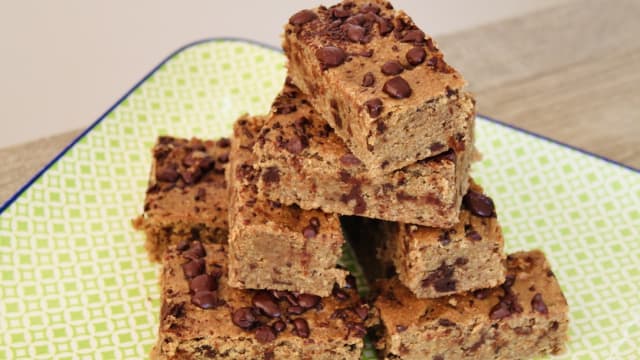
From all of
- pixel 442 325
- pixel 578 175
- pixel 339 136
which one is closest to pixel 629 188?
pixel 578 175

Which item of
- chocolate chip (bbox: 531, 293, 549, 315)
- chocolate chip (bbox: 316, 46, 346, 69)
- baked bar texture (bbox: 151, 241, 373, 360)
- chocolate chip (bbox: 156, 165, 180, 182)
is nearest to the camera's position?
chocolate chip (bbox: 316, 46, 346, 69)

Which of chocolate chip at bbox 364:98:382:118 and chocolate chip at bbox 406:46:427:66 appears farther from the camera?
chocolate chip at bbox 406:46:427:66

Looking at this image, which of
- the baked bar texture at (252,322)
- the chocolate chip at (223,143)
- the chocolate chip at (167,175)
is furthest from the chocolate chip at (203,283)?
the chocolate chip at (223,143)

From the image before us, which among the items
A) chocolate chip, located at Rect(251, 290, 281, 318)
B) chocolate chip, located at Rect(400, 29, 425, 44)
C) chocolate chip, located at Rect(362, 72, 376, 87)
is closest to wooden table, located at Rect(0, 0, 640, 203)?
chocolate chip, located at Rect(251, 290, 281, 318)

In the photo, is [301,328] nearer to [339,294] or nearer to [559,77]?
[339,294]

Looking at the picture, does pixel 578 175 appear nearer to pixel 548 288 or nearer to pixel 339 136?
pixel 548 288

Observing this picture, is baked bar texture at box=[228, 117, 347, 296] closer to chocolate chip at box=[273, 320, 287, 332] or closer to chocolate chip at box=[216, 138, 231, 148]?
chocolate chip at box=[273, 320, 287, 332]

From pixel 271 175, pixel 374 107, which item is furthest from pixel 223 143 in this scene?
pixel 374 107

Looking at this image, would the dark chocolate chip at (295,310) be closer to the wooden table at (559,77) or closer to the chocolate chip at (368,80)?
the chocolate chip at (368,80)
